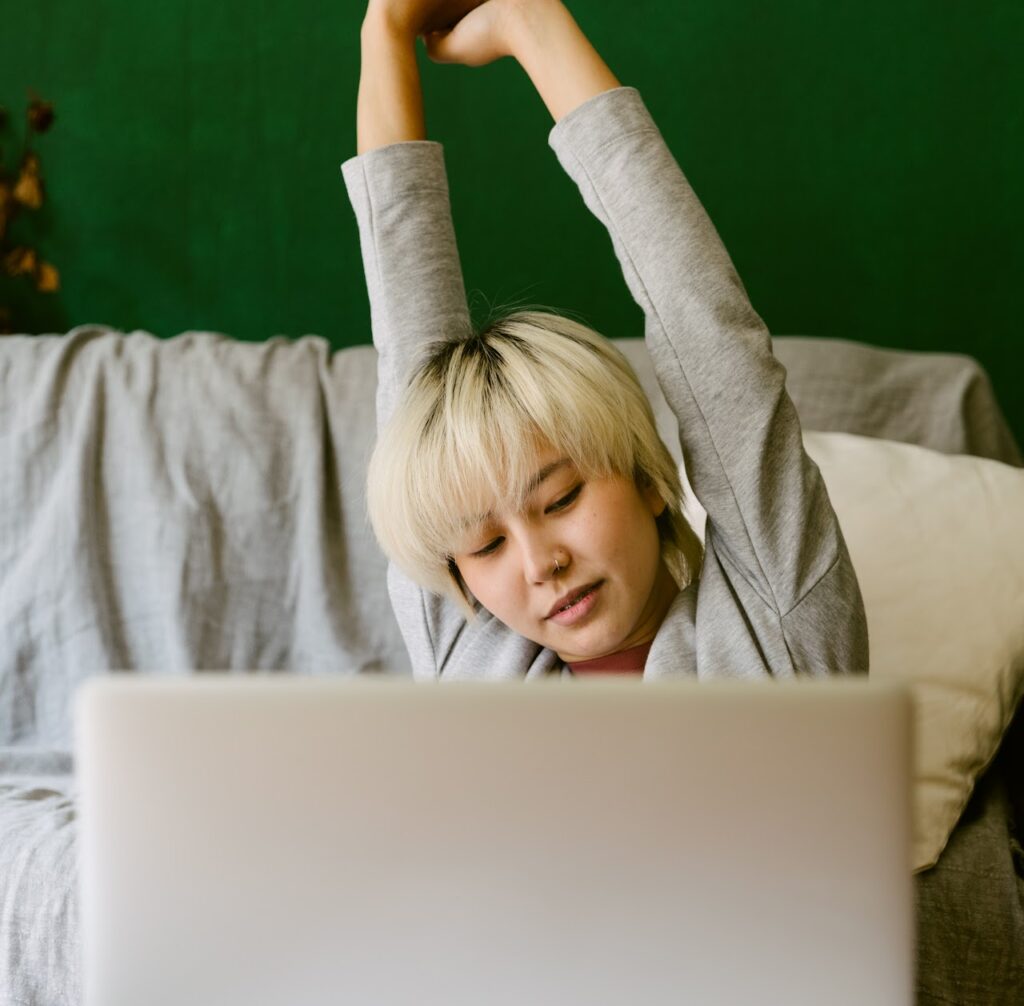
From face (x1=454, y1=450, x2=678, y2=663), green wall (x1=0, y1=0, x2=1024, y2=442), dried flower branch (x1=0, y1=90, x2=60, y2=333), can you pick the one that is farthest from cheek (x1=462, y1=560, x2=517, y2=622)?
dried flower branch (x1=0, y1=90, x2=60, y2=333)

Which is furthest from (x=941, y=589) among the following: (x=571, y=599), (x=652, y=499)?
(x=571, y=599)

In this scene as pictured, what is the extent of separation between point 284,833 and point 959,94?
187cm

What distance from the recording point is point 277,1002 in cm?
52

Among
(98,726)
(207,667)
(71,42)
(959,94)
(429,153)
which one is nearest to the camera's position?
(98,726)

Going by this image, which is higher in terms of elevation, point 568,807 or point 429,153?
point 429,153

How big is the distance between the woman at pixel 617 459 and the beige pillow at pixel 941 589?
0.71ft

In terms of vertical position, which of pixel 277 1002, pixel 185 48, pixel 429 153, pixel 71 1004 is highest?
pixel 185 48

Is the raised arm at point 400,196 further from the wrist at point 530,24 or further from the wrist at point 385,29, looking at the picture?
the wrist at point 530,24

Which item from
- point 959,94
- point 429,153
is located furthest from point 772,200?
point 429,153

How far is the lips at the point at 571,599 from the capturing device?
1.03 meters

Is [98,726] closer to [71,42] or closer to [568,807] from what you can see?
[568,807]

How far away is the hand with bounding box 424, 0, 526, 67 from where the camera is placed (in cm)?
111

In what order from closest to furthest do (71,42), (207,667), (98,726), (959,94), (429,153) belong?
(98,726)
(429,153)
(207,667)
(959,94)
(71,42)

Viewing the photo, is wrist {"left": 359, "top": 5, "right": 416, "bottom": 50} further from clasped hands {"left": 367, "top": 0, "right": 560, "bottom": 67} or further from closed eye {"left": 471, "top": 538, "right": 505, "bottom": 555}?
closed eye {"left": 471, "top": 538, "right": 505, "bottom": 555}
